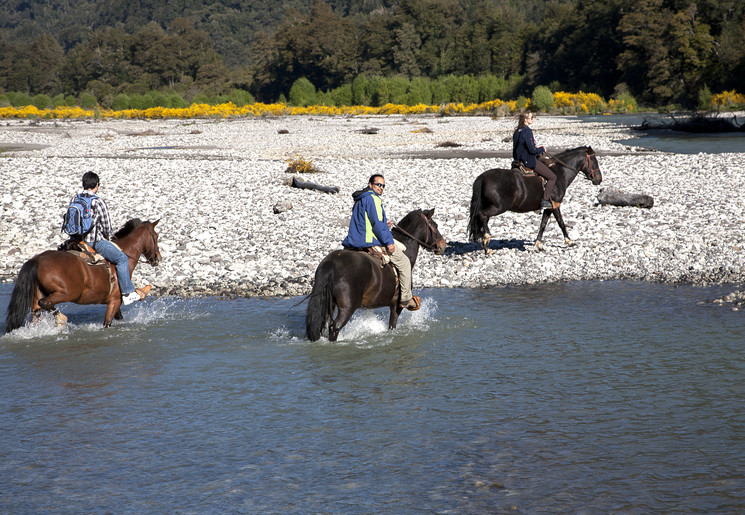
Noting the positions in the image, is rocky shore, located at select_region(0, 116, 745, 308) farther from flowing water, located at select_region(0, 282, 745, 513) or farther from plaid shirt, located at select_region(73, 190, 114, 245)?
plaid shirt, located at select_region(73, 190, 114, 245)

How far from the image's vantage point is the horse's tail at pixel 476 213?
14234 mm

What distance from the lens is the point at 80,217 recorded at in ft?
30.7

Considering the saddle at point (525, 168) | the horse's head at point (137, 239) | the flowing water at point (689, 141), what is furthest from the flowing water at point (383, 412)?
the flowing water at point (689, 141)

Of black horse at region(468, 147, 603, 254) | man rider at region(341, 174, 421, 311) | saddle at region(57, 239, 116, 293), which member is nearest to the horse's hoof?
saddle at region(57, 239, 116, 293)

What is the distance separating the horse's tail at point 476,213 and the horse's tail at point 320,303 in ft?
19.4

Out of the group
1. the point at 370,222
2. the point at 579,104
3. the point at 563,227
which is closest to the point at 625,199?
the point at 563,227

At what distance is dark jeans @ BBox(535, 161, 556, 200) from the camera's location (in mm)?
14617

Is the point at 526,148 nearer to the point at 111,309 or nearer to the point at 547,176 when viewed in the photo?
the point at 547,176

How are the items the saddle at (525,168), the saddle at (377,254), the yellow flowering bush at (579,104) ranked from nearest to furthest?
1. the saddle at (377,254)
2. the saddle at (525,168)
3. the yellow flowering bush at (579,104)

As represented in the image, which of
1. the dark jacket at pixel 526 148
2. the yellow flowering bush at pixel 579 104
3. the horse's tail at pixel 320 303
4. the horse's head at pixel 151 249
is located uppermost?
the yellow flowering bush at pixel 579 104

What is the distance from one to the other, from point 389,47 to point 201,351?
12310 cm

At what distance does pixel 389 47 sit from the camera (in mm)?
127125

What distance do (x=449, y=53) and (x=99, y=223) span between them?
121306mm

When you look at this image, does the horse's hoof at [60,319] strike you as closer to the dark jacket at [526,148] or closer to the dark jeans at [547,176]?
the dark jacket at [526,148]
